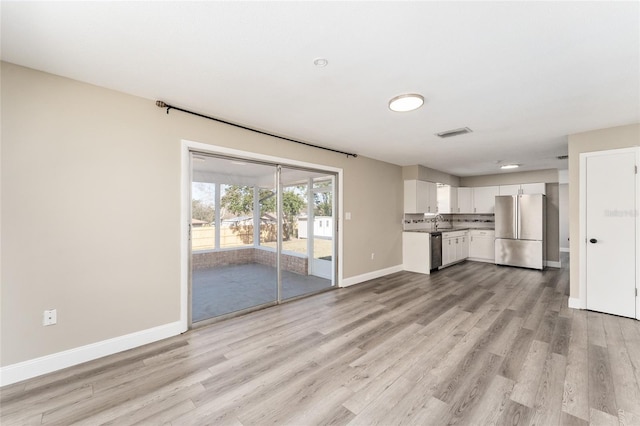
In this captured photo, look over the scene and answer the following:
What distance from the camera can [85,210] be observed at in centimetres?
236

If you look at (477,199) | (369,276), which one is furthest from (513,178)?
(369,276)

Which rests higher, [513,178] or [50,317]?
[513,178]

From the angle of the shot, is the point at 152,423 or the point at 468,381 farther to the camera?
the point at 468,381

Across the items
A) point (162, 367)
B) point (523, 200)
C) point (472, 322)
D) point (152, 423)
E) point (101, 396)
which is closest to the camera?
point (152, 423)

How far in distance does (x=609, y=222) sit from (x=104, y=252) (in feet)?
19.2

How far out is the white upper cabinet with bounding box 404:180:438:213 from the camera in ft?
19.7

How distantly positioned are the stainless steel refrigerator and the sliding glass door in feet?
14.8

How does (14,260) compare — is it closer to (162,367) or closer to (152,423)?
(162,367)

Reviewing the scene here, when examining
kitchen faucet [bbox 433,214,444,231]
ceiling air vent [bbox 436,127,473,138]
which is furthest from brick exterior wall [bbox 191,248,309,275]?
kitchen faucet [bbox 433,214,444,231]

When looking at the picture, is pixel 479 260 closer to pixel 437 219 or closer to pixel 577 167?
pixel 437 219

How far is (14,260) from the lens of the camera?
206 cm

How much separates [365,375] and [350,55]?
250 centimetres

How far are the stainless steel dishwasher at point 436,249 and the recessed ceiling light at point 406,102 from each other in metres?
3.69

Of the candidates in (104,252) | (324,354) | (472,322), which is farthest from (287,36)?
(472,322)
